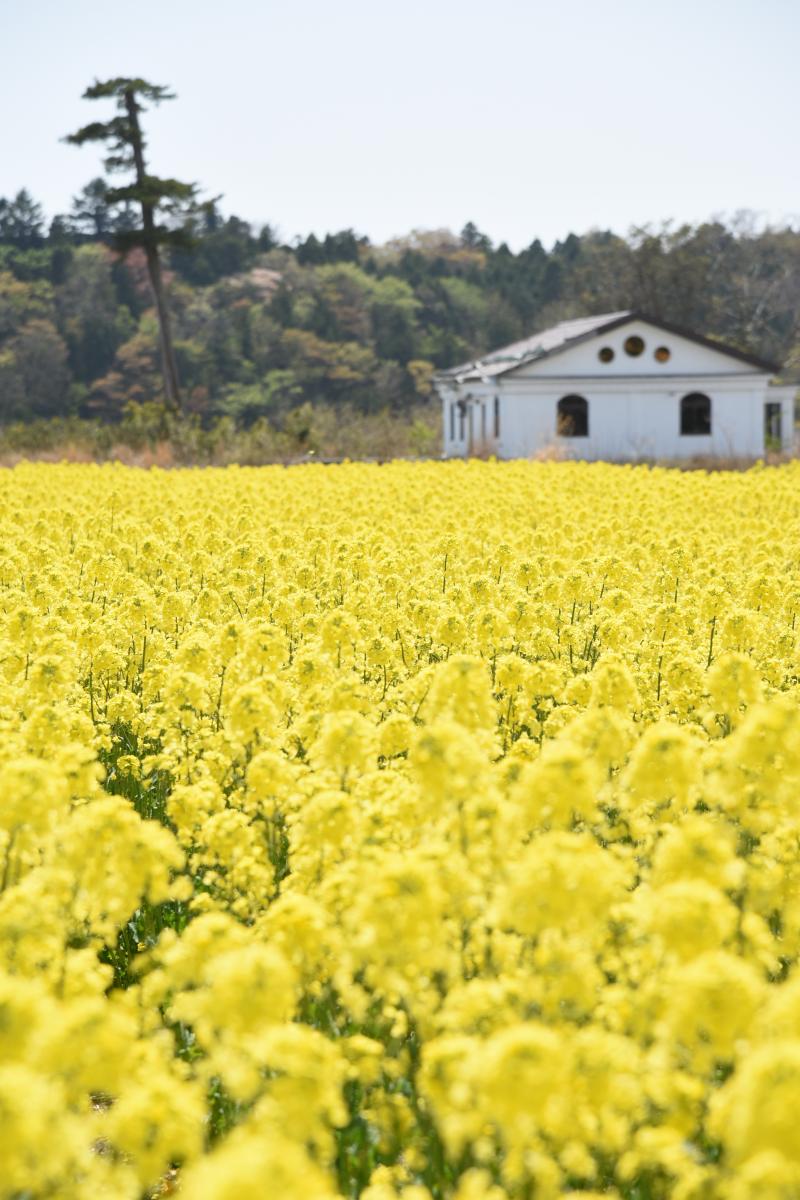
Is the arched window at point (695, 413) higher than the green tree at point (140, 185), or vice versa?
the green tree at point (140, 185)

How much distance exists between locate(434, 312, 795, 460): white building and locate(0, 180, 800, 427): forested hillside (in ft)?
91.9

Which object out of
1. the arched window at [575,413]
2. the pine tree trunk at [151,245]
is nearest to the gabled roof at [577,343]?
the arched window at [575,413]

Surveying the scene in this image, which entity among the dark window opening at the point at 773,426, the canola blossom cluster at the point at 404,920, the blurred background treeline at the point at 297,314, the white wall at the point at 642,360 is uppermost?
the blurred background treeline at the point at 297,314

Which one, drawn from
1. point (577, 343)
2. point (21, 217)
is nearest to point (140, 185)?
point (577, 343)

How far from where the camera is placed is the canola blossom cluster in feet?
10.7

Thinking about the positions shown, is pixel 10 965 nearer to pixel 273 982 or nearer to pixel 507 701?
pixel 273 982

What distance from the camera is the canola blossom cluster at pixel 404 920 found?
326 centimetres

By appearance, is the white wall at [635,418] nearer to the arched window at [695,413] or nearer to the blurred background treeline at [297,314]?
the arched window at [695,413]

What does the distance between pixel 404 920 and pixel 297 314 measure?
79.4 m

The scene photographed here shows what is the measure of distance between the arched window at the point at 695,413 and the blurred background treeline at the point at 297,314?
21.9 meters

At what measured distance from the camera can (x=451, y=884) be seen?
4.30 m

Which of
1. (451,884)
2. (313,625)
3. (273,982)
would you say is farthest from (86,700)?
(273,982)

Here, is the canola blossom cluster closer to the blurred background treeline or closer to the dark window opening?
the dark window opening

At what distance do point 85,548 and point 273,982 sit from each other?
1151 cm
